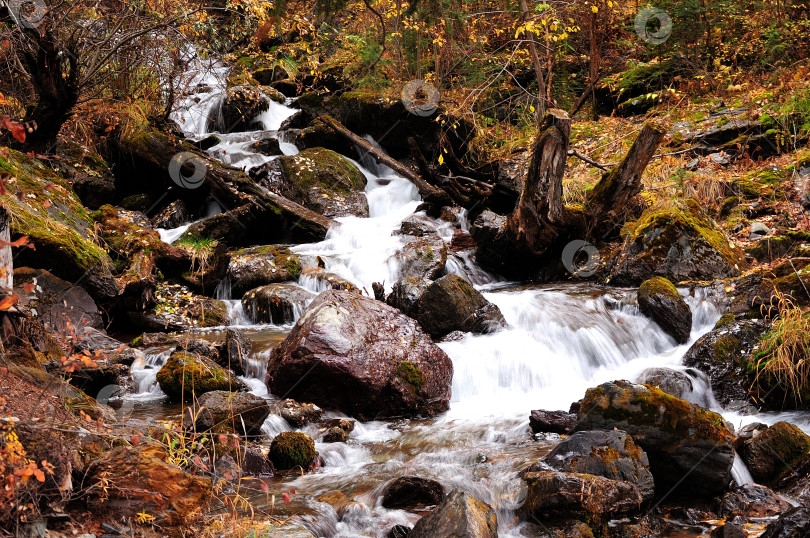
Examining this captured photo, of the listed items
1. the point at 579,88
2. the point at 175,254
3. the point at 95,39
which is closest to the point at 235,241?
the point at 175,254

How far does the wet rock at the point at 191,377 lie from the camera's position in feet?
19.8

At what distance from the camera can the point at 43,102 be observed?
21.6ft

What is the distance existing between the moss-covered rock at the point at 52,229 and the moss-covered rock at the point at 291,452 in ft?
12.9

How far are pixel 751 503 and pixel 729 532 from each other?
0.70 metres

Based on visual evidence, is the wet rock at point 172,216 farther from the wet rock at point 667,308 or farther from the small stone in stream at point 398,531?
the small stone in stream at point 398,531

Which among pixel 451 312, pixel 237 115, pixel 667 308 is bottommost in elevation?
pixel 451 312

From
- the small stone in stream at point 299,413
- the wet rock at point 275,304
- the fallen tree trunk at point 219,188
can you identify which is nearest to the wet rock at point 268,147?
the fallen tree trunk at point 219,188

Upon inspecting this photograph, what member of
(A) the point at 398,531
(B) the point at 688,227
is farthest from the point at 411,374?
(B) the point at 688,227

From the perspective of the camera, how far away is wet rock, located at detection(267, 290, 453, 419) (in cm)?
611

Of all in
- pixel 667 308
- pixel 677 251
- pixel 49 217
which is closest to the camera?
pixel 49 217

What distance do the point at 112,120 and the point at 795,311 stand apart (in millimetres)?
12175

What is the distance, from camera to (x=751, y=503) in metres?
4.12

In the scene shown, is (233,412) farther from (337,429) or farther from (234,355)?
(234,355)

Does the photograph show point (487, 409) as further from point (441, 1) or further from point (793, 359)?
point (441, 1)
